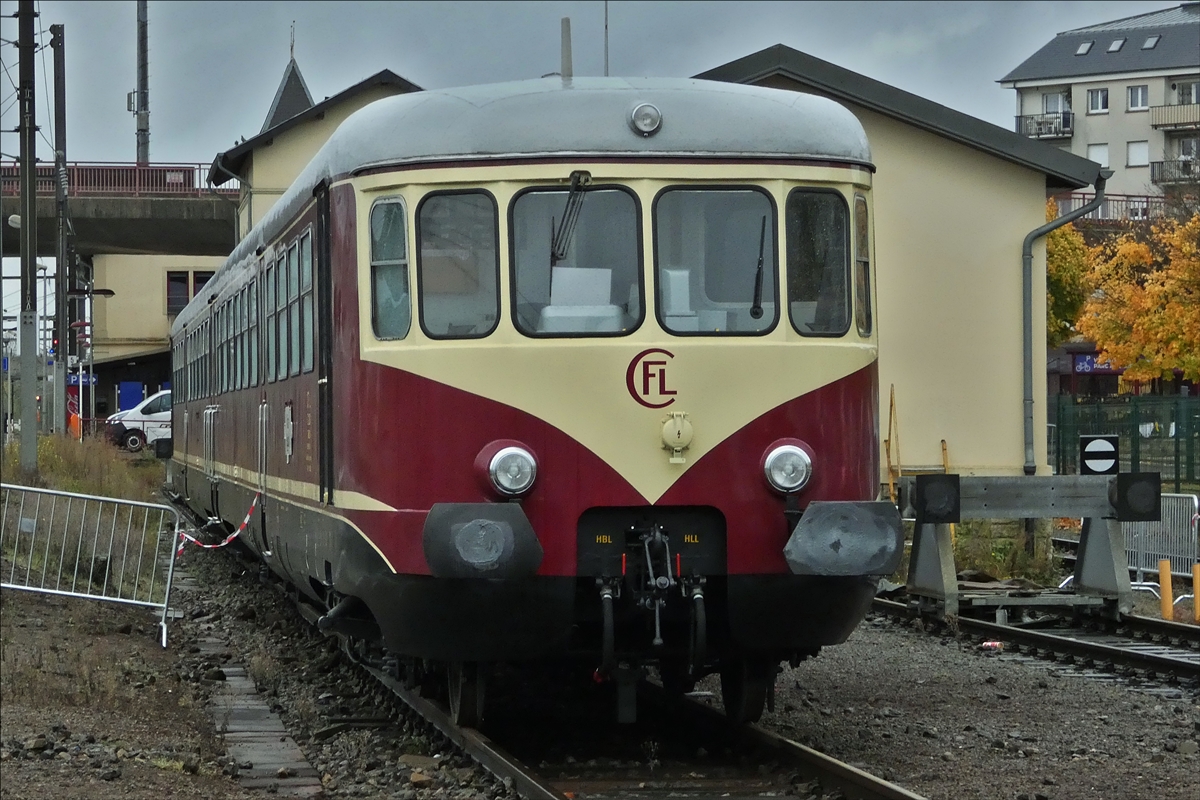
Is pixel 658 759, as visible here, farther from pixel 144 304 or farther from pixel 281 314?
pixel 144 304

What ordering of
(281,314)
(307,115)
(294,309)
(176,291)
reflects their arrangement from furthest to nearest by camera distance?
1. (176,291)
2. (307,115)
3. (281,314)
4. (294,309)

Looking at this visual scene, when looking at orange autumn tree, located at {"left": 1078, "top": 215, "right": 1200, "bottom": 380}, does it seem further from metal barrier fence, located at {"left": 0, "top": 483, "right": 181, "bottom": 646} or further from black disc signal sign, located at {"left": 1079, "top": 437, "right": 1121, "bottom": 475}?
metal barrier fence, located at {"left": 0, "top": 483, "right": 181, "bottom": 646}

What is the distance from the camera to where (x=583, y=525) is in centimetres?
739

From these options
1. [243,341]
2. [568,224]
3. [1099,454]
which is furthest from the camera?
[1099,454]

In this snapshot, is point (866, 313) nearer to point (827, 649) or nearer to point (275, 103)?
point (827, 649)

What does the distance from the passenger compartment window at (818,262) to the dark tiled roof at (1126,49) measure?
7229cm

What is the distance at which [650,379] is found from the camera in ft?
24.3

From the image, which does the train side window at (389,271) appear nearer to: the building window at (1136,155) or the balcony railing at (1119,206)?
the balcony railing at (1119,206)

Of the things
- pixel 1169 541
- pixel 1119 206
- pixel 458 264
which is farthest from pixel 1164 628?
pixel 1119 206

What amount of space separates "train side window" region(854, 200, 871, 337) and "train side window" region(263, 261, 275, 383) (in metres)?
4.23

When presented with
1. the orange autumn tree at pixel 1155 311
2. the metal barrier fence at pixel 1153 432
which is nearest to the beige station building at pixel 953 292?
the metal barrier fence at pixel 1153 432

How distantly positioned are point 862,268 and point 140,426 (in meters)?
38.3

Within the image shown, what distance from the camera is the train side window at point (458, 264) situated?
7.52 metres

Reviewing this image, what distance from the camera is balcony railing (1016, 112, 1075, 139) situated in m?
77.0
